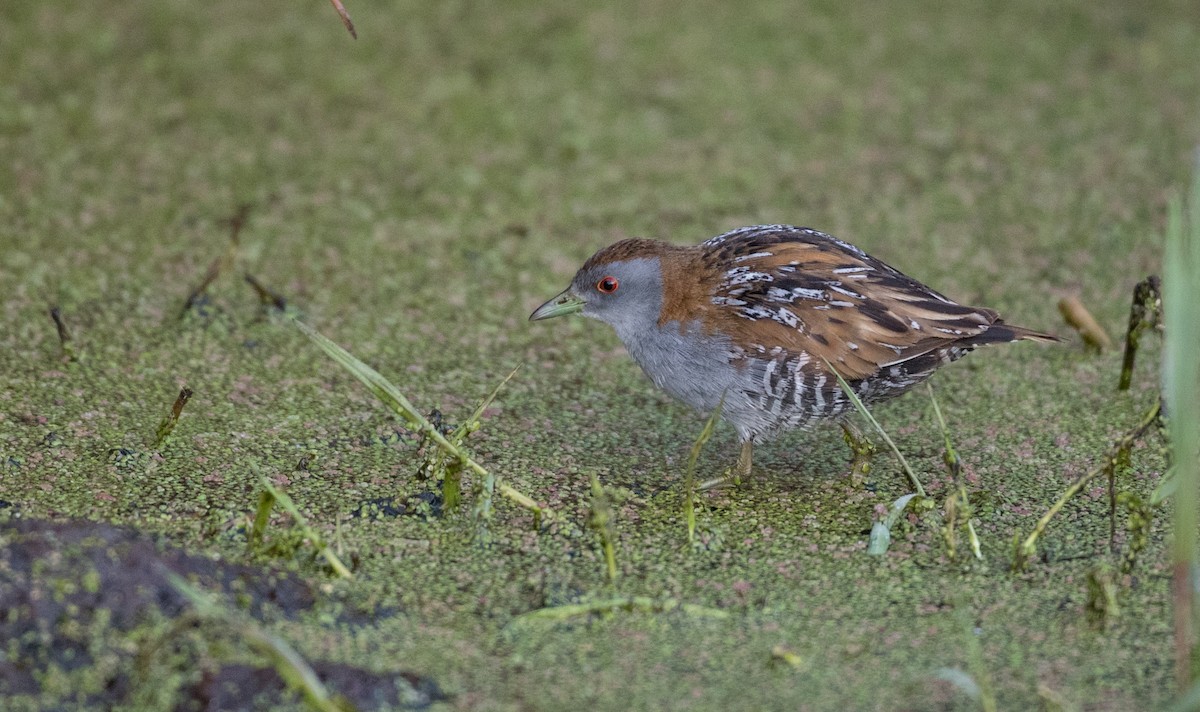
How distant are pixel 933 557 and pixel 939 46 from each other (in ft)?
10.6

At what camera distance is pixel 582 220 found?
→ 4.91 m

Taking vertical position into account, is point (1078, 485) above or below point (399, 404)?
above

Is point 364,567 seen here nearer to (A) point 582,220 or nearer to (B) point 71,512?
(B) point 71,512

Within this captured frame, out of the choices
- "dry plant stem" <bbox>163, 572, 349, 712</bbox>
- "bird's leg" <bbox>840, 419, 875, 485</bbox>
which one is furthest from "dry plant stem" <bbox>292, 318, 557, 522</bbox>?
"bird's leg" <bbox>840, 419, 875, 485</bbox>

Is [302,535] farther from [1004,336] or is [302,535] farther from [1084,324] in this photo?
[1084,324]

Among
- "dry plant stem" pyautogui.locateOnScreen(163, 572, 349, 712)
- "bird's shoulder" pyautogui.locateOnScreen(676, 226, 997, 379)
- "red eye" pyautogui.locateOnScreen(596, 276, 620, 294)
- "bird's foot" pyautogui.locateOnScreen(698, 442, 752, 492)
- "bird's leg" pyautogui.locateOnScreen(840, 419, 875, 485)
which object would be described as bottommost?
"dry plant stem" pyautogui.locateOnScreen(163, 572, 349, 712)

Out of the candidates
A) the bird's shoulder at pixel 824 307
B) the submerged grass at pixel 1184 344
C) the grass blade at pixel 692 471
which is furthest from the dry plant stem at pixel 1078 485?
the grass blade at pixel 692 471

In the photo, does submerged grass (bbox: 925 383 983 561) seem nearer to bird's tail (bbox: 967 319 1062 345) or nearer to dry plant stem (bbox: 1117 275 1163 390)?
bird's tail (bbox: 967 319 1062 345)

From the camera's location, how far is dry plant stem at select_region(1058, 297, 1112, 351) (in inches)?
166

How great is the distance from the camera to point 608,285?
3736 mm

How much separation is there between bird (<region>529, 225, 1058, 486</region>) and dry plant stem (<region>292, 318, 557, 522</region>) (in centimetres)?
54

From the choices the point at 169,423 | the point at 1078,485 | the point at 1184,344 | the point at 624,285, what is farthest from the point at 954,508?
the point at 169,423

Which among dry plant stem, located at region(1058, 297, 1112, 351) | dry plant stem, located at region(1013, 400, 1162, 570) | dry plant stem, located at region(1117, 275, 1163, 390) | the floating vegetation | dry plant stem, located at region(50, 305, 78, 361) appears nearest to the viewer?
the floating vegetation

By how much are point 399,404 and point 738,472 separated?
1.00 m
